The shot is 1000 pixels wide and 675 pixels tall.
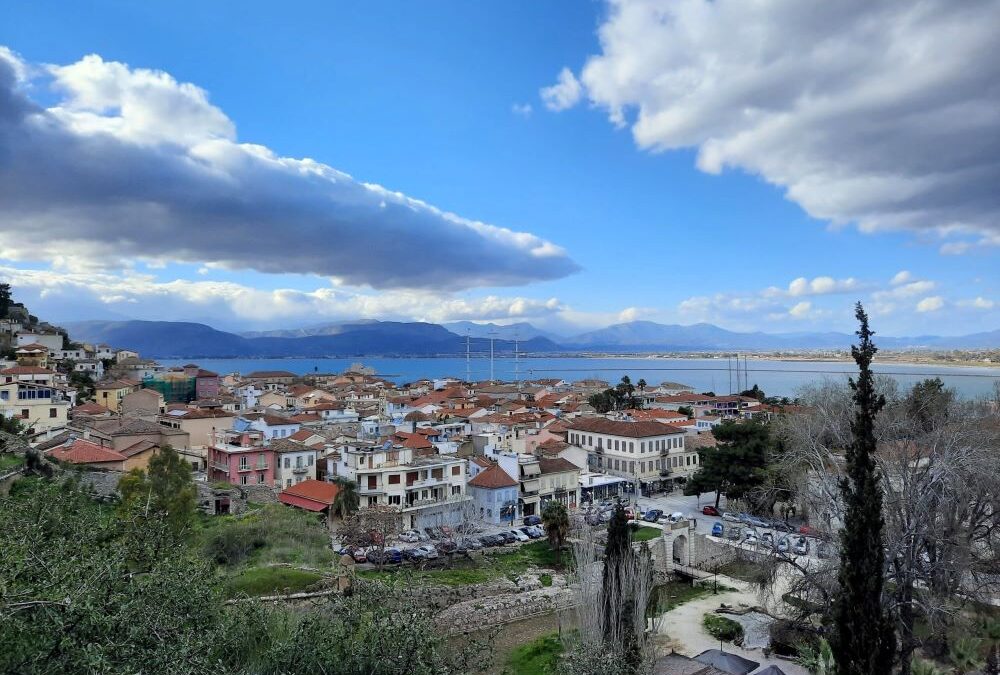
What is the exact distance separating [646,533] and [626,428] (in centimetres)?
1304

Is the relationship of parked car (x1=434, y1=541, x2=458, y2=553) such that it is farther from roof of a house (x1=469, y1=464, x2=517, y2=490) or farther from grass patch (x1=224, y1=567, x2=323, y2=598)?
grass patch (x1=224, y1=567, x2=323, y2=598)

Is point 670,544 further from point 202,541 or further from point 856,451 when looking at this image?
point 202,541

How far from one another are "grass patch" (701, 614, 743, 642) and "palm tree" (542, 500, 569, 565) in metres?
6.81

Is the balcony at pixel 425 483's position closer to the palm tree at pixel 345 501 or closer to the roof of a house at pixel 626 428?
the palm tree at pixel 345 501

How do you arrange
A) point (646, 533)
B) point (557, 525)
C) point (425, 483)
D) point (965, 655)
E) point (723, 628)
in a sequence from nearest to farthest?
point (965, 655), point (723, 628), point (557, 525), point (646, 533), point (425, 483)

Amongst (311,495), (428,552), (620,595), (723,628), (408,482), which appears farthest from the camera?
(408,482)

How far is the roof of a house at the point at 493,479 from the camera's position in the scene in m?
29.8

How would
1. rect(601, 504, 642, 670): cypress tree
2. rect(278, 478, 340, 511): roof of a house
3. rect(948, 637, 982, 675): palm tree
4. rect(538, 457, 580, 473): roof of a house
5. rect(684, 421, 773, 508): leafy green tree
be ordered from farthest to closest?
rect(538, 457, 580, 473): roof of a house
rect(684, 421, 773, 508): leafy green tree
rect(278, 478, 340, 511): roof of a house
rect(948, 637, 982, 675): palm tree
rect(601, 504, 642, 670): cypress tree

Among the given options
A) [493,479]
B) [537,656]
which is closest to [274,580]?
[537,656]

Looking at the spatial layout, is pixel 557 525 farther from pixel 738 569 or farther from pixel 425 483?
pixel 738 569

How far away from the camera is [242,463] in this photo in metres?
29.9

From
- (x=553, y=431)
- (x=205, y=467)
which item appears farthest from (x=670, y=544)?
(x=205, y=467)

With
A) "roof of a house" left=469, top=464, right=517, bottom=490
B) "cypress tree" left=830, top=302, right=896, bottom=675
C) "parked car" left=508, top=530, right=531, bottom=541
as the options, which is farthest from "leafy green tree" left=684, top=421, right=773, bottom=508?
"cypress tree" left=830, top=302, right=896, bottom=675

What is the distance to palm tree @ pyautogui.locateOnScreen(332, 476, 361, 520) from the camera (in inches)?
1006
